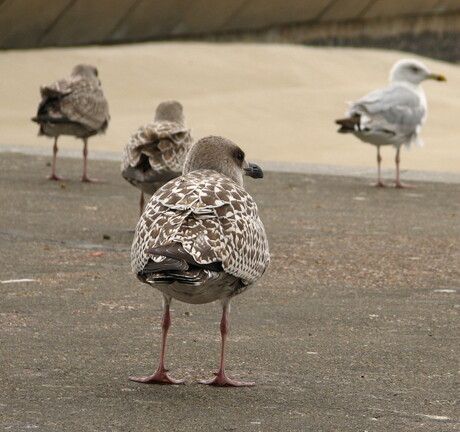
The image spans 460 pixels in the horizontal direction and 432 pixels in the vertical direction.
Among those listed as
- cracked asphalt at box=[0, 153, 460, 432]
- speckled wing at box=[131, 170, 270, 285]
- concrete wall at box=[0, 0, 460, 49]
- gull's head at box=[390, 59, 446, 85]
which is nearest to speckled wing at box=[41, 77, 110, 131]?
cracked asphalt at box=[0, 153, 460, 432]

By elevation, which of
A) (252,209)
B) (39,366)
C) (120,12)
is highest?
(120,12)

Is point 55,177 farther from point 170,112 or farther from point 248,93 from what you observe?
point 248,93

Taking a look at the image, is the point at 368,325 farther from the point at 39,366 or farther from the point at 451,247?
the point at 451,247

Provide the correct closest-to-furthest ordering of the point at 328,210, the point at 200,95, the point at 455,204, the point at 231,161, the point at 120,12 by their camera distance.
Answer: the point at 231,161
the point at 328,210
the point at 455,204
the point at 200,95
the point at 120,12

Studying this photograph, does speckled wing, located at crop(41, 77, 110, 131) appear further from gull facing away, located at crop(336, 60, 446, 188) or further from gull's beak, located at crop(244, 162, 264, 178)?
gull's beak, located at crop(244, 162, 264, 178)

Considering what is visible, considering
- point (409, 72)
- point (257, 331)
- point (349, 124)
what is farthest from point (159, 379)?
point (409, 72)

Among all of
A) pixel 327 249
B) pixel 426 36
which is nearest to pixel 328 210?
pixel 327 249

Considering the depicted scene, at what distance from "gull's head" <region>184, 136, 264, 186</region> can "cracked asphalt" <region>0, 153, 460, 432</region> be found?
0.93 meters

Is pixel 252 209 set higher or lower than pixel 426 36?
lower

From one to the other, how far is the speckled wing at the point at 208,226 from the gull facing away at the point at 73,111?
7.88 metres

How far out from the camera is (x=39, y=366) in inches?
228

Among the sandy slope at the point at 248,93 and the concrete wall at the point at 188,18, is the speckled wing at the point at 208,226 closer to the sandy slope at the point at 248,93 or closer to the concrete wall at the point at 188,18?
the sandy slope at the point at 248,93

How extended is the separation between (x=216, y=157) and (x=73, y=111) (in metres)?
7.59

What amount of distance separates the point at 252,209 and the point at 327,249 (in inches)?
157
